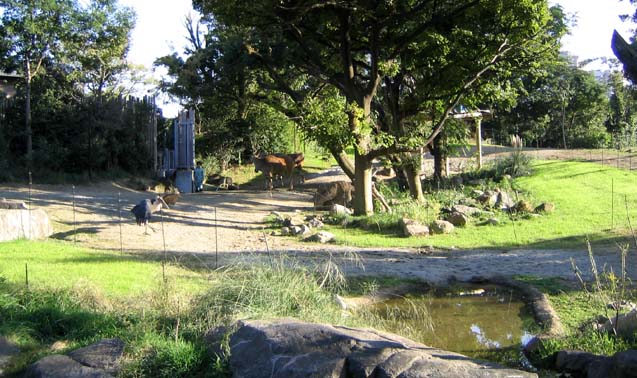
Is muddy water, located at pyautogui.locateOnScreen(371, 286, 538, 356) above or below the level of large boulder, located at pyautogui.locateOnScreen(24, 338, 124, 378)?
below

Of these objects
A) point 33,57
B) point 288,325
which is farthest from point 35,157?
point 288,325

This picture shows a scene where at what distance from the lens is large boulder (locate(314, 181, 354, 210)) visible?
66.1 feet

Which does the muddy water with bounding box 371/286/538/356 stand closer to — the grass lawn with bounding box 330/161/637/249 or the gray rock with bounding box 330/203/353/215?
the grass lawn with bounding box 330/161/637/249

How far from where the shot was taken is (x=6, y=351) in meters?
6.49

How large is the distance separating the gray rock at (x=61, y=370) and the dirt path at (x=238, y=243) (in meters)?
2.74

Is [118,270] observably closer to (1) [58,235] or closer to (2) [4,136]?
(1) [58,235]

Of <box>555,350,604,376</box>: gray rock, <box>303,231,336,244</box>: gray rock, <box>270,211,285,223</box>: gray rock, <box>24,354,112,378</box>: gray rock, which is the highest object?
<box>270,211,285,223</box>: gray rock

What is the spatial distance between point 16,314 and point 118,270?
8.42ft

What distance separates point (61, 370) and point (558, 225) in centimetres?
1368

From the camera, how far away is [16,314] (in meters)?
7.37

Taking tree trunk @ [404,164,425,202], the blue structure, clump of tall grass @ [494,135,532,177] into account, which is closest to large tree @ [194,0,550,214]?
tree trunk @ [404,164,425,202]

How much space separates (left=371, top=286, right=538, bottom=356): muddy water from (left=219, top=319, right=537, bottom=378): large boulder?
85.4 inches

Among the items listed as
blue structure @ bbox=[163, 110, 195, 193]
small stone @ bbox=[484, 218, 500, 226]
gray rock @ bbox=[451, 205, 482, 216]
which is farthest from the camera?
blue structure @ bbox=[163, 110, 195, 193]

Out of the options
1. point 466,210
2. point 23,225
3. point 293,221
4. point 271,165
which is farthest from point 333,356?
point 271,165
